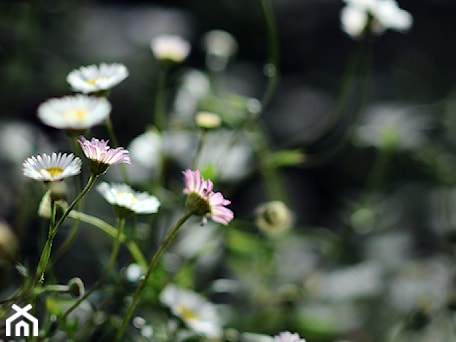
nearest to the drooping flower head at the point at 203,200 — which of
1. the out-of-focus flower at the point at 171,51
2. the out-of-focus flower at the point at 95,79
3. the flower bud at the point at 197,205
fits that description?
the flower bud at the point at 197,205

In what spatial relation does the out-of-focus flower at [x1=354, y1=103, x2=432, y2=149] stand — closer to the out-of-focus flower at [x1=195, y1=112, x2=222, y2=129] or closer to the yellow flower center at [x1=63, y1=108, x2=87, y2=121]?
the out-of-focus flower at [x1=195, y1=112, x2=222, y2=129]

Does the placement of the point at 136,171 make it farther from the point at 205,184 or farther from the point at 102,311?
the point at 205,184

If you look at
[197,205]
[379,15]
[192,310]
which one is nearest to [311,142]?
[379,15]

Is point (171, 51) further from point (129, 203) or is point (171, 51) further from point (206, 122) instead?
point (129, 203)

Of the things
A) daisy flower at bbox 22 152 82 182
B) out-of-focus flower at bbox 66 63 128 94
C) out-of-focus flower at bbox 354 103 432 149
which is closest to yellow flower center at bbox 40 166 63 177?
daisy flower at bbox 22 152 82 182

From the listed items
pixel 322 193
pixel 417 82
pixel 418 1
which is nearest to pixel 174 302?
pixel 322 193
